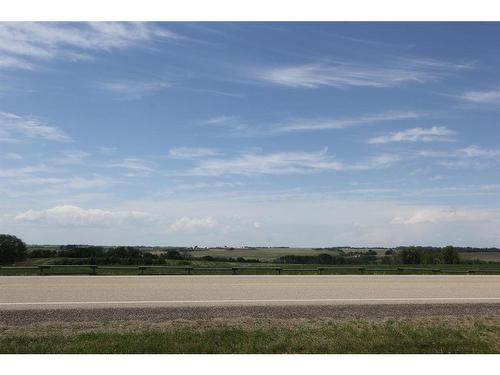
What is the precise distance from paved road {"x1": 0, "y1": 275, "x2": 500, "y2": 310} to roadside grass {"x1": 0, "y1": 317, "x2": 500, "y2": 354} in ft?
10.8

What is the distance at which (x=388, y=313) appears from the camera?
13.1 metres

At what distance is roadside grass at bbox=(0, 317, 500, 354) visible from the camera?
9045mm

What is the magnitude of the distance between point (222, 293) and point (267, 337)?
727cm

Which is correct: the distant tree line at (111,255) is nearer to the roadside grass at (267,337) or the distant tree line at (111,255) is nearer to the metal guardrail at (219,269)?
the metal guardrail at (219,269)

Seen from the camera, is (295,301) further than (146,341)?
Yes

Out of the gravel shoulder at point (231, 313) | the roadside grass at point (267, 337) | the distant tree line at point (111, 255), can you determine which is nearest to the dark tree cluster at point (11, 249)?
the distant tree line at point (111, 255)

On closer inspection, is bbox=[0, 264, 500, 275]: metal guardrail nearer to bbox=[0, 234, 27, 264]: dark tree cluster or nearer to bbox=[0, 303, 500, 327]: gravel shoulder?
bbox=[0, 303, 500, 327]: gravel shoulder

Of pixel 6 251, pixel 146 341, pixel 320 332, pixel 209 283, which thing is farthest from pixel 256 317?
pixel 6 251

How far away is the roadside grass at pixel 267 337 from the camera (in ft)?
29.7

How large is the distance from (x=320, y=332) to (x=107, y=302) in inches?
282

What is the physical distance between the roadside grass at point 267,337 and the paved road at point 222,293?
3.31m

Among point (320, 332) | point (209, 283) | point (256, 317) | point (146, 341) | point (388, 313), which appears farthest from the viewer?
point (209, 283)

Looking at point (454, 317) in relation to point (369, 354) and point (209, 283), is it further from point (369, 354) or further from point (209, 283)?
point (209, 283)

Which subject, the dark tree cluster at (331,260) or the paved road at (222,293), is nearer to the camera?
the paved road at (222,293)
